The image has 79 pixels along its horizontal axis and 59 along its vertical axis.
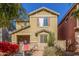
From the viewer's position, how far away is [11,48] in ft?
5.35

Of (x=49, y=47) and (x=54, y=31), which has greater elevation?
(x=54, y=31)

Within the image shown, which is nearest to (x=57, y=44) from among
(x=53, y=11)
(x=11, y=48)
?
(x=53, y=11)

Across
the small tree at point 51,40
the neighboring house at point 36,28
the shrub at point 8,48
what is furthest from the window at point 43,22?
the shrub at point 8,48

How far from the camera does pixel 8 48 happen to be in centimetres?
164

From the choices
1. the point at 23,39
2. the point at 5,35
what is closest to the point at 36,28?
the point at 23,39

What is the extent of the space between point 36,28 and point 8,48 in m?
0.28

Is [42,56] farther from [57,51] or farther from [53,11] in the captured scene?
[53,11]

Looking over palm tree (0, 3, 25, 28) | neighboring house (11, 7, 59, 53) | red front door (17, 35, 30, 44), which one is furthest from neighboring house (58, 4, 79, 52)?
palm tree (0, 3, 25, 28)

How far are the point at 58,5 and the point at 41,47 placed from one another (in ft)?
1.18

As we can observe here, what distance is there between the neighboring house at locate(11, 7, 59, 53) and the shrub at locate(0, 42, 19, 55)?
4cm

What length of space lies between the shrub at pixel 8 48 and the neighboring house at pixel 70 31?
364mm

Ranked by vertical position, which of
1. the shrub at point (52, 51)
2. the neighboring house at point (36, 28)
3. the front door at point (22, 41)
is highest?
the neighboring house at point (36, 28)

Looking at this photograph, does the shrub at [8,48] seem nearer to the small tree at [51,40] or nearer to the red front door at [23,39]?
the red front door at [23,39]

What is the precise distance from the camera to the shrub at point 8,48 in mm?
1619
